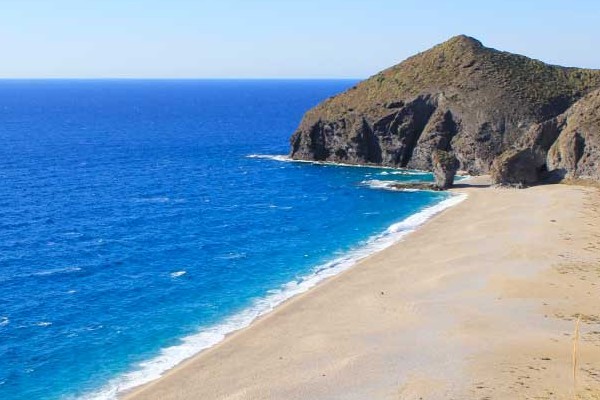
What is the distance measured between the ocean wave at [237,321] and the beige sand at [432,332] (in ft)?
3.84

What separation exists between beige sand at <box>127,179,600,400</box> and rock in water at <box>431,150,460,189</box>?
2634 centimetres

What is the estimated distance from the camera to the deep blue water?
4381 cm

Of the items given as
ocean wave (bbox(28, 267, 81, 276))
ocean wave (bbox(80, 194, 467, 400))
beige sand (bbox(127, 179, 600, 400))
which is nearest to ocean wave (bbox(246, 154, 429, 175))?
ocean wave (bbox(80, 194, 467, 400))

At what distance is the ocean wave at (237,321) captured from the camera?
39.5 metres

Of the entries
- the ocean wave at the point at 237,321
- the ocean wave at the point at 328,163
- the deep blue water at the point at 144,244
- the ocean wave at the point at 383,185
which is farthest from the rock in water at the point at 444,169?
the ocean wave at the point at 237,321

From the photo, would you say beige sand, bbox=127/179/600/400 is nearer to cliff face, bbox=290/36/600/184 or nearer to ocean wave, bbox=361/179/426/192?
ocean wave, bbox=361/179/426/192

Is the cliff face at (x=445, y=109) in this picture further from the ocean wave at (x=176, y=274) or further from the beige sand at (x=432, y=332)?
the ocean wave at (x=176, y=274)

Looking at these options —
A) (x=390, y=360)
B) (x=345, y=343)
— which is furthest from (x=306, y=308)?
(x=390, y=360)

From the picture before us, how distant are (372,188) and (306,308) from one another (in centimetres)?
4949

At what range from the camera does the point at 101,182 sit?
100 meters

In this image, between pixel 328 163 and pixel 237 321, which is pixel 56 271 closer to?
pixel 237 321

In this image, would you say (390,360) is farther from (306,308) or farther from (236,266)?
(236,266)

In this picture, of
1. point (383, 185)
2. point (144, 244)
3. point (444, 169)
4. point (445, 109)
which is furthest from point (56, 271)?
point (445, 109)

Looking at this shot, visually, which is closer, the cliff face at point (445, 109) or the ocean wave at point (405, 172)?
the cliff face at point (445, 109)
